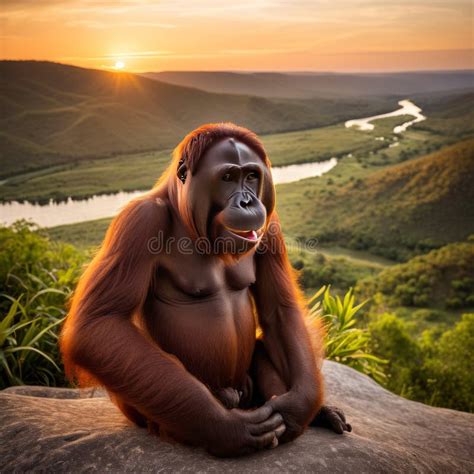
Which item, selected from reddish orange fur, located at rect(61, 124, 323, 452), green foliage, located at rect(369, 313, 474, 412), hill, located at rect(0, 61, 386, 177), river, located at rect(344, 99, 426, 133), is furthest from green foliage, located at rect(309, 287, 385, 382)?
river, located at rect(344, 99, 426, 133)

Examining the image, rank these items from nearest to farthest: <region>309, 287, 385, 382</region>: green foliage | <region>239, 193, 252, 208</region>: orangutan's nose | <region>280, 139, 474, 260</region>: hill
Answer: <region>239, 193, 252, 208</region>: orangutan's nose → <region>309, 287, 385, 382</region>: green foliage → <region>280, 139, 474, 260</region>: hill

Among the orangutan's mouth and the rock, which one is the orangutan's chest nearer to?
the orangutan's mouth

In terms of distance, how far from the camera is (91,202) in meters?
11.1

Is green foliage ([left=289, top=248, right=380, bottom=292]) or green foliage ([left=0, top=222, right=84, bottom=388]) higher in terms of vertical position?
green foliage ([left=0, top=222, right=84, bottom=388])

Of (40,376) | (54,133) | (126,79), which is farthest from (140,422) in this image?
(126,79)

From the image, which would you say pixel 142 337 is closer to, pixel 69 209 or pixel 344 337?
pixel 344 337

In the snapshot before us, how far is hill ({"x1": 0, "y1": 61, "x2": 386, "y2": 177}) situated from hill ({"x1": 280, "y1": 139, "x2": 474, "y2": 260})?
7.80ft

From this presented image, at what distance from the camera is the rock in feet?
7.73

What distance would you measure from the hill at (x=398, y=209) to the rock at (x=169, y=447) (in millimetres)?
10401

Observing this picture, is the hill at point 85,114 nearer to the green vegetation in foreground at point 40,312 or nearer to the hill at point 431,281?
the hill at point 431,281

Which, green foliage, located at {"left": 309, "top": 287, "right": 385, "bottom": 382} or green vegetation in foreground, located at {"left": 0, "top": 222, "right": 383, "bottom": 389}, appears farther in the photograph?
green foliage, located at {"left": 309, "top": 287, "right": 385, "bottom": 382}

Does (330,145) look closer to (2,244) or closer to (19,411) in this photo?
(2,244)

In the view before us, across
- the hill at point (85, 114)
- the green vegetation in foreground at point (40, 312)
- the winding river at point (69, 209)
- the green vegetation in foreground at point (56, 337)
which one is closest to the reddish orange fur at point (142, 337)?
the green vegetation in foreground at point (56, 337)

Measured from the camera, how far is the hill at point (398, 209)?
14.4m
